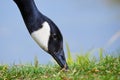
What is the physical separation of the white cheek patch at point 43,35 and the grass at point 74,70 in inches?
16.6

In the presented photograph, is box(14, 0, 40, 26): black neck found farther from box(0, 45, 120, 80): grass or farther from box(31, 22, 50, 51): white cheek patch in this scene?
box(0, 45, 120, 80): grass

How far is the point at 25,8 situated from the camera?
6.16m

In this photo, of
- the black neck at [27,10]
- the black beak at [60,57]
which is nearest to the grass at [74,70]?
the black beak at [60,57]

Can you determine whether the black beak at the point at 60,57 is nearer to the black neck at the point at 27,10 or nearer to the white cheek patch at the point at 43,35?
the white cheek patch at the point at 43,35

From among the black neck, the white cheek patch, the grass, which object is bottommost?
the grass

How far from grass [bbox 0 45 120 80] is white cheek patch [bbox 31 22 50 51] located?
0.42m

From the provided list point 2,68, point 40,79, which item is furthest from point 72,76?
point 2,68

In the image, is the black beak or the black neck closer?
the black neck

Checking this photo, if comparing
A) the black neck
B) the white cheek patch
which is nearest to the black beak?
the white cheek patch

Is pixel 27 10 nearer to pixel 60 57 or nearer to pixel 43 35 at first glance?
pixel 43 35

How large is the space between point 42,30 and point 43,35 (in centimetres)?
9

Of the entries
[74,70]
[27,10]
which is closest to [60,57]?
[74,70]

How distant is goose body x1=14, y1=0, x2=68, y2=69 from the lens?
6.00 metres

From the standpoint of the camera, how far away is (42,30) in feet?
19.9
